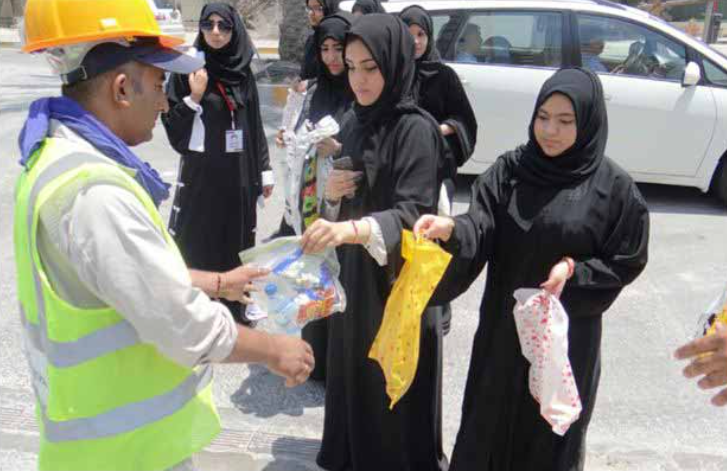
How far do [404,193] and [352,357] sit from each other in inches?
29.7

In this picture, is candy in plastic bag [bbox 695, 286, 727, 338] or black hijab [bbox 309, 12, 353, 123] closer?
candy in plastic bag [bbox 695, 286, 727, 338]

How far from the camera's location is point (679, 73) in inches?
264

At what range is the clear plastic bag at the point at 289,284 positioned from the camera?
Answer: 219cm

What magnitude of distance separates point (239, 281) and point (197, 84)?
87.5 inches

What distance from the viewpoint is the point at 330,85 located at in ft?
13.6

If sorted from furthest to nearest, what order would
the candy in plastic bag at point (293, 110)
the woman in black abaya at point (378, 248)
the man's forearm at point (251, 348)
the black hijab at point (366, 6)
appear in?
1. the black hijab at point (366, 6)
2. the candy in plastic bag at point (293, 110)
3. the woman in black abaya at point (378, 248)
4. the man's forearm at point (251, 348)

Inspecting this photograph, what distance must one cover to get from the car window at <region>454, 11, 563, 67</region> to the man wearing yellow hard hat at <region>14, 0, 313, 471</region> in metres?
5.57

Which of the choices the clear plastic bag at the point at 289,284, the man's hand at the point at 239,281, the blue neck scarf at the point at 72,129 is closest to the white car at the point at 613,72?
the clear plastic bag at the point at 289,284

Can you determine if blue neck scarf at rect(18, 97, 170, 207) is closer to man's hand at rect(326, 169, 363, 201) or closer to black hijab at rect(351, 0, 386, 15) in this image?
man's hand at rect(326, 169, 363, 201)

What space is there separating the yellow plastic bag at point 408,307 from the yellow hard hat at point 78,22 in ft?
3.74

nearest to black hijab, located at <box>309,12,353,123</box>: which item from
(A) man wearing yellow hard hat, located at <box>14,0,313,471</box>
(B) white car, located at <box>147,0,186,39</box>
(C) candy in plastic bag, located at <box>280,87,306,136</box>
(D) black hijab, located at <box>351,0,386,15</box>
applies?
(C) candy in plastic bag, located at <box>280,87,306,136</box>

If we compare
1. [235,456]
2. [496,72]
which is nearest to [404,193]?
[235,456]

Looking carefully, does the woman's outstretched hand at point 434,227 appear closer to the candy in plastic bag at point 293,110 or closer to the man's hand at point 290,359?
the man's hand at point 290,359

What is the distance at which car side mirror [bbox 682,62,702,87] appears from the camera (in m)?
6.46
